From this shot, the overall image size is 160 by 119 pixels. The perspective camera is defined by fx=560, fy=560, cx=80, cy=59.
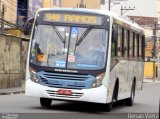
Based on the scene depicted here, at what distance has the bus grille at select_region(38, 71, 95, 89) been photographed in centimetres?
1627

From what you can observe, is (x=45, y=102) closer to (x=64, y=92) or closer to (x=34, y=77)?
(x=34, y=77)

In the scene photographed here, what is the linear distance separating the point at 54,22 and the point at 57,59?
117cm

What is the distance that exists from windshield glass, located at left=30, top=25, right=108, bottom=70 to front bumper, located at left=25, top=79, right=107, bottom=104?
2.14ft

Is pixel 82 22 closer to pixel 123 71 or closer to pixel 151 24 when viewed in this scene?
pixel 123 71

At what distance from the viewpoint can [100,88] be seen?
16297mm

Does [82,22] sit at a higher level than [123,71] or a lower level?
higher

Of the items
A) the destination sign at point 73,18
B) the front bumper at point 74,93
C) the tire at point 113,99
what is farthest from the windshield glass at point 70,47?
the tire at point 113,99

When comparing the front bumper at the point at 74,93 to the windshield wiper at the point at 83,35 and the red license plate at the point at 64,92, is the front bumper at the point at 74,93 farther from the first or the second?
the windshield wiper at the point at 83,35

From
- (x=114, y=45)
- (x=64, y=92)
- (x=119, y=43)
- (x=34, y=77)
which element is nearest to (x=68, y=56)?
(x=64, y=92)

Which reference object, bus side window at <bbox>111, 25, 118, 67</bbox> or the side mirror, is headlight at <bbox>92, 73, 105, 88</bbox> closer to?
bus side window at <bbox>111, 25, 118, 67</bbox>

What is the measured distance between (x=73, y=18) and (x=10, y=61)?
15960 mm

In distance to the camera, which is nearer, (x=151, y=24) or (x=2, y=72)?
(x=2, y=72)

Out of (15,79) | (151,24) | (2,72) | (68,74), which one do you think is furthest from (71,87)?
(151,24)

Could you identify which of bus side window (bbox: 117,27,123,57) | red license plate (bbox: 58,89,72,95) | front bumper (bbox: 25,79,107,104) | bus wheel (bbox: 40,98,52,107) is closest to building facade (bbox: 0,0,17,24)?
bus wheel (bbox: 40,98,52,107)
